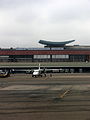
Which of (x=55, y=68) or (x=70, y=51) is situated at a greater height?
(x=70, y=51)

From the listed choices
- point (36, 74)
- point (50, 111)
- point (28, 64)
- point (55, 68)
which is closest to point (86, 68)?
point (55, 68)

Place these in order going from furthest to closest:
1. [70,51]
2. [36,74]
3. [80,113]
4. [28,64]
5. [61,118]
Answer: [70,51] < [28,64] < [36,74] < [80,113] < [61,118]

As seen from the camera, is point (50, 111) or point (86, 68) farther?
point (86, 68)

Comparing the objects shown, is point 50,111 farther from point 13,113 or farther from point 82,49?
point 82,49

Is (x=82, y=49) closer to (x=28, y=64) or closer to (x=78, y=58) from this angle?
(x=78, y=58)

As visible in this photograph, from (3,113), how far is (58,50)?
156616 mm

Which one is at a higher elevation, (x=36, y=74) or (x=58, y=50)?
(x=58, y=50)

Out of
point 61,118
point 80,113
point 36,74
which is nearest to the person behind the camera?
point 61,118

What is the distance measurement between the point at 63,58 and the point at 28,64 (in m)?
32.7

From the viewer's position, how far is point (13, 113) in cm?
2070

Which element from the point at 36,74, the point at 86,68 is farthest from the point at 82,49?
the point at 36,74

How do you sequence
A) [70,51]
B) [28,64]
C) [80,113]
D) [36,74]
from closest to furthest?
[80,113], [36,74], [28,64], [70,51]

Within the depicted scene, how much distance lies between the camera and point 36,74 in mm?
100250

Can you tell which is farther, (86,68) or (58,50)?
(58,50)
